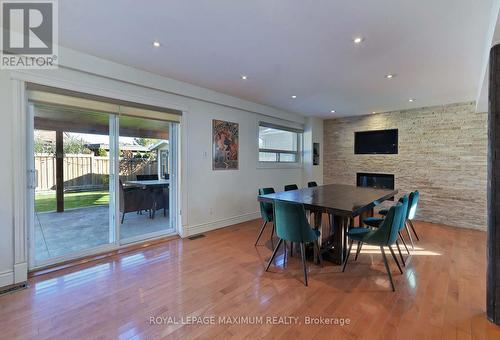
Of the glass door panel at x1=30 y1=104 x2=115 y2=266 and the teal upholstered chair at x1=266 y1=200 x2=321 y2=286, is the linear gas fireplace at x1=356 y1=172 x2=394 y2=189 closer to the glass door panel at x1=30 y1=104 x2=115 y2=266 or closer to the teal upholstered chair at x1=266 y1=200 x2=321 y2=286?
the teal upholstered chair at x1=266 y1=200 x2=321 y2=286

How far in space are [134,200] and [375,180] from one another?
5488mm

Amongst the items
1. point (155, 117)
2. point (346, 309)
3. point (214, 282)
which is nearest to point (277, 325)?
point (346, 309)

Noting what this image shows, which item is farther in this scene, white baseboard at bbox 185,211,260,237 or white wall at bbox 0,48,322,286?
white baseboard at bbox 185,211,260,237

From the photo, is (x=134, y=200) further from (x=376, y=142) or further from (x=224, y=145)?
(x=376, y=142)

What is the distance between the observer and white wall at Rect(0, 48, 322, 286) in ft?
8.07

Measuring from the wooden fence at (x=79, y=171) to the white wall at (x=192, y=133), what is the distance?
0.35 metres

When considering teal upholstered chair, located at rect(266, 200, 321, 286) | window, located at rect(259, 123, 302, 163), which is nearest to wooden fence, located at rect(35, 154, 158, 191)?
teal upholstered chair, located at rect(266, 200, 321, 286)

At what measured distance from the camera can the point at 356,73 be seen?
338 cm

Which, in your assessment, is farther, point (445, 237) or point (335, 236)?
point (445, 237)

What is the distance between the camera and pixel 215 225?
179 inches

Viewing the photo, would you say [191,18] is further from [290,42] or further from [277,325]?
[277,325]

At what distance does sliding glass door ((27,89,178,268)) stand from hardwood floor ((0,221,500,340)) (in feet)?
1.51

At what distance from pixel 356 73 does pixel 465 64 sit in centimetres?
126

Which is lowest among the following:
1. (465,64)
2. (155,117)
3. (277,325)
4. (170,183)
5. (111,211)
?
(277,325)
